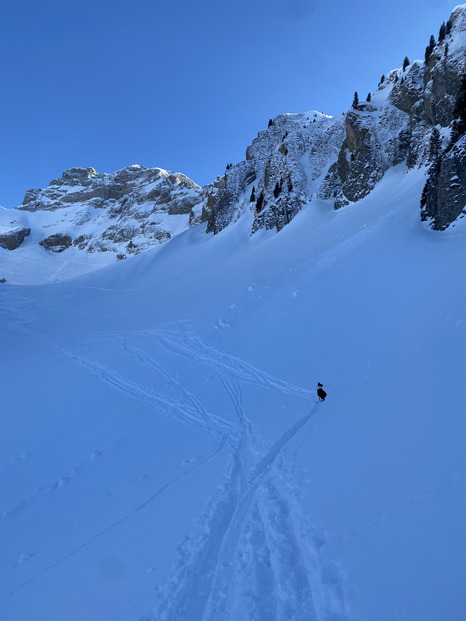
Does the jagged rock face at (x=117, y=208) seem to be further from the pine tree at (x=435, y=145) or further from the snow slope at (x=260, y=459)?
the snow slope at (x=260, y=459)

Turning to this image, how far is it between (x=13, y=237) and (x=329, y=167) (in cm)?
12347

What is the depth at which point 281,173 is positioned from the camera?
47.9m

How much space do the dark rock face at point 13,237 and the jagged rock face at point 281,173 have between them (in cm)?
9780

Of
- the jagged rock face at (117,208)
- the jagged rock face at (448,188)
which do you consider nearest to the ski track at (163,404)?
the jagged rock face at (448,188)

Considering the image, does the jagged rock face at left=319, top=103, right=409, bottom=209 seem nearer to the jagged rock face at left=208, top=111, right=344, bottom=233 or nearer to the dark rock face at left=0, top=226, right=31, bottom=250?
the jagged rock face at left=208, top=111, right=344, bottom=233

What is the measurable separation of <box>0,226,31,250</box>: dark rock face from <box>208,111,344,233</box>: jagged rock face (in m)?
97.8

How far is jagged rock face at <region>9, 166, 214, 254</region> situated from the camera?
10006 cm

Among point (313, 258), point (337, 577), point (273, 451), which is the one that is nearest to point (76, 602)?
point (337, 577)

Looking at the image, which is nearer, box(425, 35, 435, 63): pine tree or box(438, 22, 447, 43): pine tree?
box(438, 22, 447, 43): pine tree

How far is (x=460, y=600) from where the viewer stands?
361 cm

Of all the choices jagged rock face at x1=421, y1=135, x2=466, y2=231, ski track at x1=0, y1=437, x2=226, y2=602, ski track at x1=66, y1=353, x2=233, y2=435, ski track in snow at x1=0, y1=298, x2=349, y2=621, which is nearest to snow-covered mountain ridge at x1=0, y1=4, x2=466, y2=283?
jagged rock face at x1=421, y1=135, x2=466, y2=231

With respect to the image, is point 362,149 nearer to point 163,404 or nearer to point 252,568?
point 163,404

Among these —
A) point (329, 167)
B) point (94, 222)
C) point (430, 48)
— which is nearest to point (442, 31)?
point (430, 48)

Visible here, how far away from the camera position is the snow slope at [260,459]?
15.6ft
